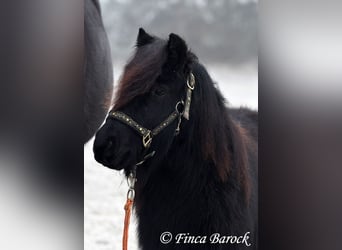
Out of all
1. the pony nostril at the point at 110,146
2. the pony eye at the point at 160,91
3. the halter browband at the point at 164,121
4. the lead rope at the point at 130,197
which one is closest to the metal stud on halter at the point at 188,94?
the halter browband at the point at 164,121

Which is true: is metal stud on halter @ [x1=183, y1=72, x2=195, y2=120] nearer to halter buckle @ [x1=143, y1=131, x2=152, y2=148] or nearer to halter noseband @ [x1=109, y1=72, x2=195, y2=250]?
halter noseband @ [x1=109, y1=72, x2=195, y2=250]

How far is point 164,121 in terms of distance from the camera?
Result: 207cm

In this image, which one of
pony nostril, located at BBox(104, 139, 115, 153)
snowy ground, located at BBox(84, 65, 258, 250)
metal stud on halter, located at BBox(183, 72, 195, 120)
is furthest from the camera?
snowy ground, located at BBox(84, 65, 258, 250)

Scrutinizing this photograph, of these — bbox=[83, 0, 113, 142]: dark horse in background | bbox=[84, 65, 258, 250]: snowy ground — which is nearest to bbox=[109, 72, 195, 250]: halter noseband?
bbox=[84, 65, 258, 250]: snowy ground

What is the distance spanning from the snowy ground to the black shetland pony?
0.12 m

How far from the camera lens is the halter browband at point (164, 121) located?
201cm

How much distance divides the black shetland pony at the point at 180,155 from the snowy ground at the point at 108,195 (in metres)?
0.12

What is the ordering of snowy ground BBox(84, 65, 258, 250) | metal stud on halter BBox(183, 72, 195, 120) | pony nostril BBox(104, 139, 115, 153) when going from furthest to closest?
1. snowy ground BBox(84, 65, 258, 250)
2. metal stud on halter BBox(183, 72, 195, 120)
3. pony nostril BBox(104, 139, 115, 153)

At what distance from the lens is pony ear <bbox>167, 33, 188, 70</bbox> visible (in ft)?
6.59

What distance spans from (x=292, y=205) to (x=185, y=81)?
44.1 inches

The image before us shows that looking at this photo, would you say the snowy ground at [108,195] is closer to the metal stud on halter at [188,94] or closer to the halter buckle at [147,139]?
the metal stud on halter at [188,94]

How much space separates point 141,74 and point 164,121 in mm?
226

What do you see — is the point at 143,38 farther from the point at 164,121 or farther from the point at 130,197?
the point at 130,197

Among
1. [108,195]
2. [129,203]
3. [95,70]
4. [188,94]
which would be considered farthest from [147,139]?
[95,70]
